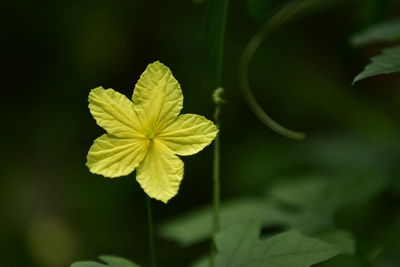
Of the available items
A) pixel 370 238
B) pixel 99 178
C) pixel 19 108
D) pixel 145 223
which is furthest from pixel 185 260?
pixel 19 108

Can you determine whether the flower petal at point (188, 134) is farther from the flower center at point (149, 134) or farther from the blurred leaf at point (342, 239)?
the blurred leaf at point (342, 239)

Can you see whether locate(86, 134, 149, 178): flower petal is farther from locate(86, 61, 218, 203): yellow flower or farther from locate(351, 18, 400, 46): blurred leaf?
locate(351, 18, 400, 46): blurred leaf

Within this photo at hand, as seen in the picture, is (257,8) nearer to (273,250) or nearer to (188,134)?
(188,134)

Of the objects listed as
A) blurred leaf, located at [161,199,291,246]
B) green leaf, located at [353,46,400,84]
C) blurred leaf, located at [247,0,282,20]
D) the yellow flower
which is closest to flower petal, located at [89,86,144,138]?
the yellow flower

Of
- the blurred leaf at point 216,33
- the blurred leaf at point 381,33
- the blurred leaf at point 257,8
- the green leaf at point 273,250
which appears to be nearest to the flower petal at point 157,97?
the blurred leaf at point 216,33

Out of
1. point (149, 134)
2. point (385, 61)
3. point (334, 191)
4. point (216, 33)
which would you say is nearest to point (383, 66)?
point (385, 61)

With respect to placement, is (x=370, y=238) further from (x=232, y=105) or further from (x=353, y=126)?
(x=232, y=105)
